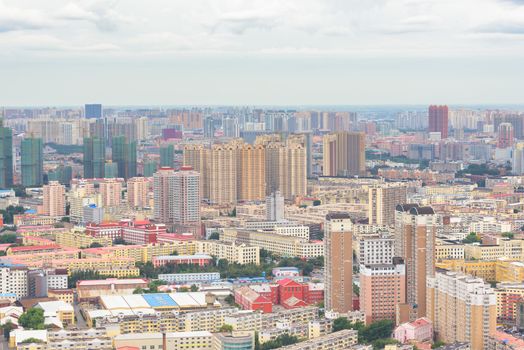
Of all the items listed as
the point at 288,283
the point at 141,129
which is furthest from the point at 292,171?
the point at 141,129

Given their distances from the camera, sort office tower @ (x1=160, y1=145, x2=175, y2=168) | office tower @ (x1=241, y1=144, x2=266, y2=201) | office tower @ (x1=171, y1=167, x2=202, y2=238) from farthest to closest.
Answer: office tower @ (x1=160, y1=145, x2=175, y2=168) < office tower @ (x1=241, y1=144, x2=266, y2=201) < office tower @ (x1=171, y1=167, x2=202, y2=238)

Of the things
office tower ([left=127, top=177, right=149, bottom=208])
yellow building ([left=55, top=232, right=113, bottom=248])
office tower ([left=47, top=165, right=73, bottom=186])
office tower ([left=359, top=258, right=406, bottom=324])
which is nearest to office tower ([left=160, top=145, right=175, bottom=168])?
office tower ([left=47, top=165, right=73, bottom=186])

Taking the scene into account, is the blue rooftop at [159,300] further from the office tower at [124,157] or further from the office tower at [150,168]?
the office tower at [124,157]

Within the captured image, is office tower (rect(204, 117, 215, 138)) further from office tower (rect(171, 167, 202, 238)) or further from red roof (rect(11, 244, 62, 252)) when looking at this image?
red roof (rect(11, 244, 62, 252))

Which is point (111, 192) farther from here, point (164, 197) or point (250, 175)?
point (164, 197)

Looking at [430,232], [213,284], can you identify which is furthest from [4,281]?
[430,232]

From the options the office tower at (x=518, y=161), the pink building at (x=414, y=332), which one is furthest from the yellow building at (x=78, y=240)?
the office tower at (x=518, y=161)
